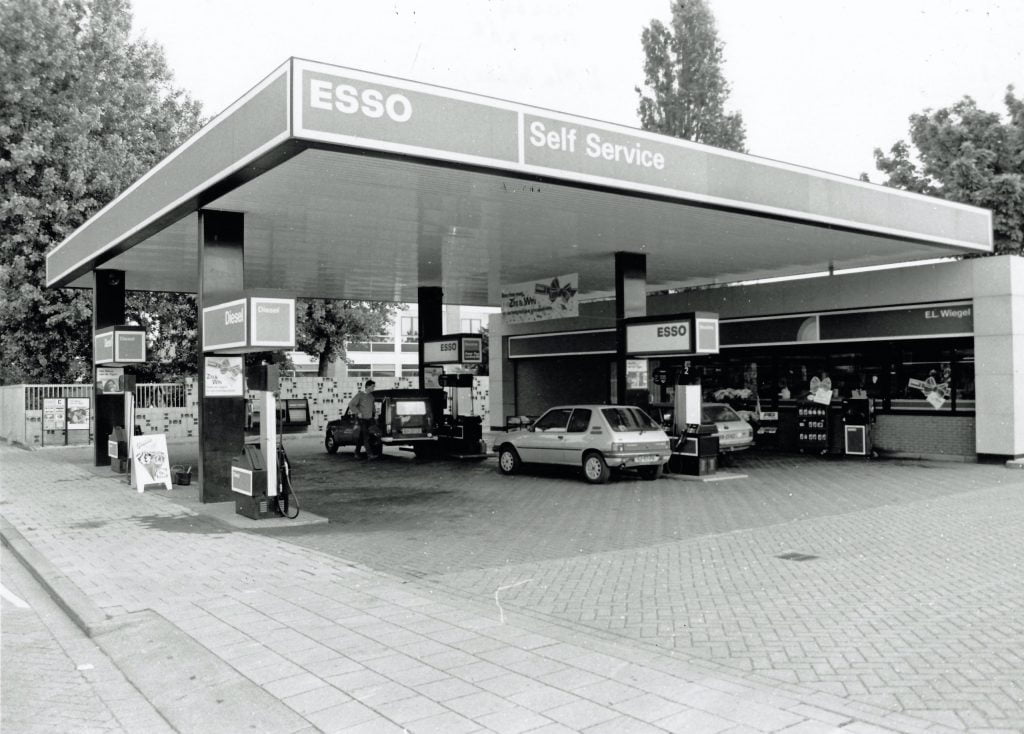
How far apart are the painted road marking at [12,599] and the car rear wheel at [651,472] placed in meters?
10.8

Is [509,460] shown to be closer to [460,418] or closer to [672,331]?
[672,331]

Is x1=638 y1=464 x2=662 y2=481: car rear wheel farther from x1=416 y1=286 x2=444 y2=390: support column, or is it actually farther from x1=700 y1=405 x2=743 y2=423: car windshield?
x1=416 y1=286 x2=444 y2=390: support column

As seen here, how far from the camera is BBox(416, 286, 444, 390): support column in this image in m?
23.6

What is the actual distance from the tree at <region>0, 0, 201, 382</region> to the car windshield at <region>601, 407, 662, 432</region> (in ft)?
53.8

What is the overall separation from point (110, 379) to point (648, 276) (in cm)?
1304

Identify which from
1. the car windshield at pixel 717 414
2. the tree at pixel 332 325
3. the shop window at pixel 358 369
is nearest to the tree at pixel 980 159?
the car windshield at pixel 717 414

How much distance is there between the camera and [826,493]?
1405 cm

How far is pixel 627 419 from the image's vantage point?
51.8 ft

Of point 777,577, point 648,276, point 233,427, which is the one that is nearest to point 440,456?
point 648,276

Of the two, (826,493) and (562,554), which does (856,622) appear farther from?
(826,493)

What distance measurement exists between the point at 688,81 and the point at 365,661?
40.0m

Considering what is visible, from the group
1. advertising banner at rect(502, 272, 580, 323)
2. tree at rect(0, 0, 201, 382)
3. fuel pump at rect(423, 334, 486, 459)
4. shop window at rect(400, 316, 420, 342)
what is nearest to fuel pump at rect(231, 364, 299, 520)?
fuel pump at rect(423, 334, 486, 459)

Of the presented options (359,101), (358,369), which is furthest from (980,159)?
(358,369)

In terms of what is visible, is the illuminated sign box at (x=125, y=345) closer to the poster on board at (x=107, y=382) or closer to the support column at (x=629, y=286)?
the poster on board at (x=107, y=382)
